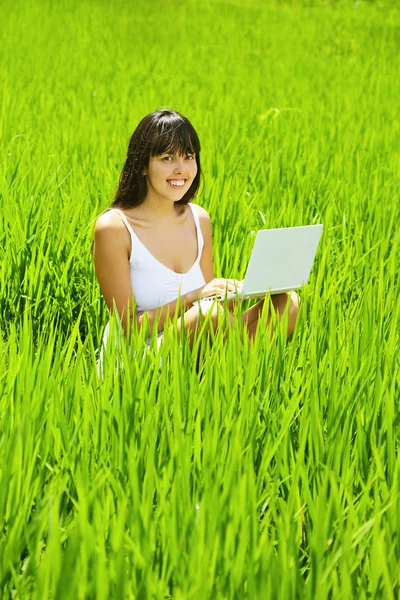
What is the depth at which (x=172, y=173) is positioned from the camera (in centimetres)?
225

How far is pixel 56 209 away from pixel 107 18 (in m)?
7.50

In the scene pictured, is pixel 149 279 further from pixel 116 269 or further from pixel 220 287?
pixel 220 287

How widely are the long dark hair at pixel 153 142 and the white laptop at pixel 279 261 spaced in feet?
1.21

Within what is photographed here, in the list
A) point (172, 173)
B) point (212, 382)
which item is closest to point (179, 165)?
point (172, 173)

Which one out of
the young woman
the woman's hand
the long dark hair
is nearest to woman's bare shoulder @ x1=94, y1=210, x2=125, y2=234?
the young woman

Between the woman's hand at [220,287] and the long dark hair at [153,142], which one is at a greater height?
the long dark hair at [153,142]

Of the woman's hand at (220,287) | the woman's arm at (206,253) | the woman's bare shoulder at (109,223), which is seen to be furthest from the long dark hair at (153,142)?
the woman's hand at (220,287)

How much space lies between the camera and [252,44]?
8711 millimetres

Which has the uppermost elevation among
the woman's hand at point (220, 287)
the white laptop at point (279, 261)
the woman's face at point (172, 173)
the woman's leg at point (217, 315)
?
the woman's face at point (172, 173)

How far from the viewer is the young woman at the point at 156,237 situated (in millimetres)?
2197

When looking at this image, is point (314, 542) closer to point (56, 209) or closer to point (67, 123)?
point (56, 209)

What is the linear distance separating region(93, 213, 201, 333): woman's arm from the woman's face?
0.42ft

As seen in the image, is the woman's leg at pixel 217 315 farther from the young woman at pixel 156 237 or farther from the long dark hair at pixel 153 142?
the long dark hair at pixel 153 142

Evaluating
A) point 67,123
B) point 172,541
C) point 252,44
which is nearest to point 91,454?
point 172,541
